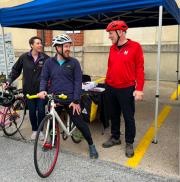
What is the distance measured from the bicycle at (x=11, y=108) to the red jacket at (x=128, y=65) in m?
1.82

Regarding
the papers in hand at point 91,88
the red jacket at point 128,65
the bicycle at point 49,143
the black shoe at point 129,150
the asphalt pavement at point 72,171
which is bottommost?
the asphalt pavement at point 72,171

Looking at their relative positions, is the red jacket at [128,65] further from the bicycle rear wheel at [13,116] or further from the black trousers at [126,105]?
the bicycle rear wheel at [13,116]

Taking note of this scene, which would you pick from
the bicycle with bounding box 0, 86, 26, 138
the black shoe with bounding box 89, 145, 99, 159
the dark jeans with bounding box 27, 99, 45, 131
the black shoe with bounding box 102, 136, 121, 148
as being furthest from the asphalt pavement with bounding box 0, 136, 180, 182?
the bicycle with bounding box 0, 86, 26, 138

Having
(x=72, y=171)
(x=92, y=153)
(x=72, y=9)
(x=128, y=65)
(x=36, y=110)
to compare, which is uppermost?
(x=72, y=9)

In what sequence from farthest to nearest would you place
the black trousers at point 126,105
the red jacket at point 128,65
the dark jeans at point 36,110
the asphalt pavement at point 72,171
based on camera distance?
the dark jeans at point 36,110 < the black trousers at point 126,105 < the red jacket at point 128,65 < the asphalt pavement at point 72,171

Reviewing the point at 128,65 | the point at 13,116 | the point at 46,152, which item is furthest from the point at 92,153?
the point at 13,116

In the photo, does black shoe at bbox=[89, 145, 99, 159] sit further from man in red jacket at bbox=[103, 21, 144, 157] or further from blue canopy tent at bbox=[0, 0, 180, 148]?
blue canopy tent at bbox=[0, 0, 180, 148]

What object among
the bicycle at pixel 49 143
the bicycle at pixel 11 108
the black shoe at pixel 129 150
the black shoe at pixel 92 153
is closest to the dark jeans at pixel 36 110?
the bicycle at pixel 11 108

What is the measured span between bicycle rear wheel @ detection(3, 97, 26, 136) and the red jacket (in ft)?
6.15

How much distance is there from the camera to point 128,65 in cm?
385

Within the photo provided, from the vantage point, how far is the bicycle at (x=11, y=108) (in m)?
4.71

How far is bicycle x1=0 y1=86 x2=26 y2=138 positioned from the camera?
4.71m

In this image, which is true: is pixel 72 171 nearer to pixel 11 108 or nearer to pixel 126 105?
pixel 126 105

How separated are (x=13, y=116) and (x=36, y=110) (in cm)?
46
